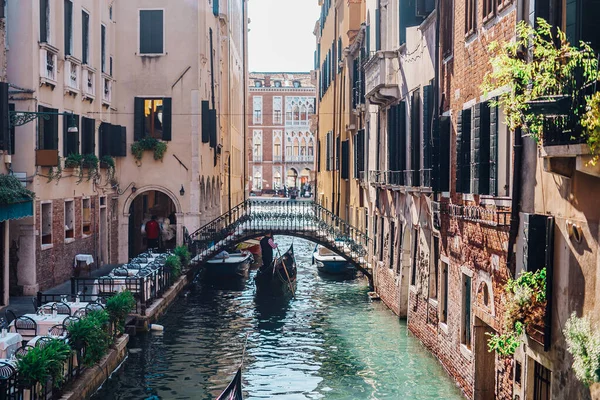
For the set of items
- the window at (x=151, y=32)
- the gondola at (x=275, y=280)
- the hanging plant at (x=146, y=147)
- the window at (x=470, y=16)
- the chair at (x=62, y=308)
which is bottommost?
the gondola at (x=275, y=280)

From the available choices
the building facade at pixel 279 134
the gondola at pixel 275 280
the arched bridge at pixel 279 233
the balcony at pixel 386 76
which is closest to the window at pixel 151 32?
the arched bridge at pixel 279 233

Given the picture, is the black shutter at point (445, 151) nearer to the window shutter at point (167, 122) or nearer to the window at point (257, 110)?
the window shutter at point (167, 122)

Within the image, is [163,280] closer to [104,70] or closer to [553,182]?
[104,70]

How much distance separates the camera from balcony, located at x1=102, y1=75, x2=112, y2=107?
24.1 m

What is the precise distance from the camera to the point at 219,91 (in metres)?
33.0

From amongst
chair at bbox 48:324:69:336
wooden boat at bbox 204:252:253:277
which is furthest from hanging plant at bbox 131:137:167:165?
chair at bbox 48:324:69:336

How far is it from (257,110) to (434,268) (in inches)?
2471

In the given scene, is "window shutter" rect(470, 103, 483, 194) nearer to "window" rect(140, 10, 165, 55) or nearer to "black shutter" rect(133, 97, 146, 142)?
"black shutter" rect(133, 97, 146, 142)

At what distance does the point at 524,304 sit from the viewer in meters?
8.90

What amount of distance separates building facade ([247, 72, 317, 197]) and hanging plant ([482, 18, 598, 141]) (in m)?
68.3

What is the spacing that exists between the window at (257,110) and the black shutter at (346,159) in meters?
46.7

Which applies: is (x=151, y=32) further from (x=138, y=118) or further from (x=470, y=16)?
(x=470, y=16)

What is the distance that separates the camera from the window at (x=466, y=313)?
12.5 metres

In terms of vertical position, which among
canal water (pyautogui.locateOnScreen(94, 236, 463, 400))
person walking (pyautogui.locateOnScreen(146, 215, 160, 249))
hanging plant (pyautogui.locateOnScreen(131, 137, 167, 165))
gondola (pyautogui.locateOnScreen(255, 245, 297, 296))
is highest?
hanging plant (pyautogui.locateOnScreen(131, 137, 167, 165))
